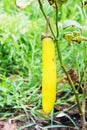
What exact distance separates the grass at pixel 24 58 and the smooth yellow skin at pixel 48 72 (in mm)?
451

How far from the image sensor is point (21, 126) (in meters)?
1.60

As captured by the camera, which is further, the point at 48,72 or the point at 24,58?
the point at 24,58

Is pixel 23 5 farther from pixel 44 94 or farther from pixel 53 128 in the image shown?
pixel 53 128

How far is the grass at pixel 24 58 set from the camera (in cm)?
177

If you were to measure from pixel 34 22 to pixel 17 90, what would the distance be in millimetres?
777

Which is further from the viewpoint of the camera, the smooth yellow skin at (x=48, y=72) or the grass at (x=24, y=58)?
the grass at (x=24, y=58)

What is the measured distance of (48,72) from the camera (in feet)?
3.52

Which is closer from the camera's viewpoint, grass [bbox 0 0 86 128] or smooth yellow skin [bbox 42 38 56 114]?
smooth yellow skin [bbox 42 38 56 114]

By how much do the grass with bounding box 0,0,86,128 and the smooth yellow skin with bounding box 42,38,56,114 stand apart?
0.45 metres

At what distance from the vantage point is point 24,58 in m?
2.21

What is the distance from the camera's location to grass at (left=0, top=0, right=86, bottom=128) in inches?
69.9

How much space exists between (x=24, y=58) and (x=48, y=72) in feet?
3.74

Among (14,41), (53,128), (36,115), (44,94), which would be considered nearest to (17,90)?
(36,115)

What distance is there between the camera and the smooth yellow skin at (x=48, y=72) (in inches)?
41.4
